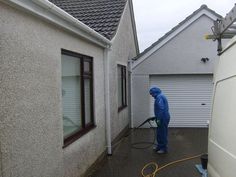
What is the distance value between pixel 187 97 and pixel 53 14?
9.71m

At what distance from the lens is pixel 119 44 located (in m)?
11.1

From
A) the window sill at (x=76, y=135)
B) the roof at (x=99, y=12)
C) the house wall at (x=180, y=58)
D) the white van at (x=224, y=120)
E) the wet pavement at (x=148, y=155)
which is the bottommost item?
the wet pavement at (x=148, y=155)

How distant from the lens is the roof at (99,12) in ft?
32.3

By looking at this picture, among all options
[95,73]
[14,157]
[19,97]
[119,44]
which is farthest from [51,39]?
[119,44]

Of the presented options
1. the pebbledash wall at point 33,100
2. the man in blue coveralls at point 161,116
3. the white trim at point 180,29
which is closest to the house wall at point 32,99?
the pebbledash wall at point 33,100

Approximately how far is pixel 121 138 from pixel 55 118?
6.28 metres

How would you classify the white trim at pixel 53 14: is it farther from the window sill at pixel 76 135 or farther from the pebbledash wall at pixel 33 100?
the window sill at pixel 76 135

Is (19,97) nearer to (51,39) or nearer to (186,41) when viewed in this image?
(51,39)

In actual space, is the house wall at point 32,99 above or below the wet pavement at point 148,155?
above

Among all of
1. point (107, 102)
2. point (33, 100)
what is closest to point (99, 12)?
point (107, 102)

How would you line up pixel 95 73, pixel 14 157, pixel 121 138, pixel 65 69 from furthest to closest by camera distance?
pixel 121 138 → pixel 95 73 → pixel 65 69 → pixel 14 157

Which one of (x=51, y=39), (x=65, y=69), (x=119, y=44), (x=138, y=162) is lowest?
(x=138, y=162)

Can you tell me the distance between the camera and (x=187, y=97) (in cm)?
1337

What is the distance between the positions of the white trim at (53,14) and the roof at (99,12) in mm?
3024
